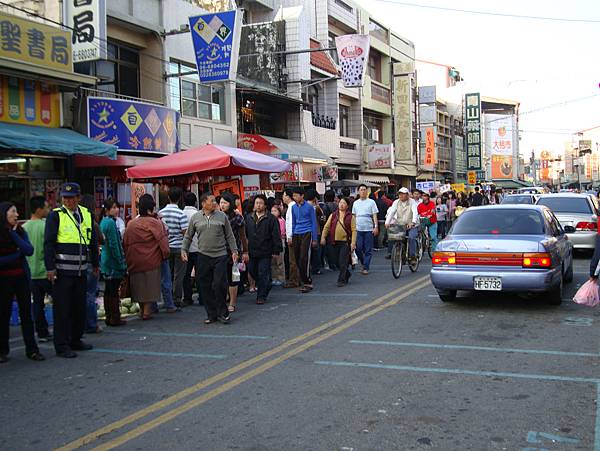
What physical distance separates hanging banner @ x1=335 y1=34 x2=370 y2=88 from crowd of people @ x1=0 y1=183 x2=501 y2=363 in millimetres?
11114

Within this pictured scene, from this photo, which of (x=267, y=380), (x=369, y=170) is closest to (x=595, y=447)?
(x=267, y=380)

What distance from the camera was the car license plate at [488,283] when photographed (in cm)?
855

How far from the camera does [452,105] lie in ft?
228

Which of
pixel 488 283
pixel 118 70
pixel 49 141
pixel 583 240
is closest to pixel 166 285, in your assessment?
pixel 49 141

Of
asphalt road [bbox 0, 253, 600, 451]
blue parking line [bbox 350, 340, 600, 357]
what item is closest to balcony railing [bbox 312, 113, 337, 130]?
asphalt road [bbox 0, 253, 600, 451]

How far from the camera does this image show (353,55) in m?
23.6

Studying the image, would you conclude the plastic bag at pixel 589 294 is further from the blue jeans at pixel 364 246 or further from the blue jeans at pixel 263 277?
the blue jeans at pixel 364 246

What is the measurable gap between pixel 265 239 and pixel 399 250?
3.67 metres

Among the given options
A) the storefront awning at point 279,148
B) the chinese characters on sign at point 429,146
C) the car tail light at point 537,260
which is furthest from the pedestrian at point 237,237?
the chinese characters on sign at point 429,146

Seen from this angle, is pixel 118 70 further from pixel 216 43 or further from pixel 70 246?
pixel 70 246

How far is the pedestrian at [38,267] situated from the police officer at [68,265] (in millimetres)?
879

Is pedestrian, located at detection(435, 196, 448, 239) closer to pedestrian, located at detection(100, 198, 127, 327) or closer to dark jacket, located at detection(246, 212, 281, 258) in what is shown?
dark jacket, located at detection(246, 212, 281, 258)

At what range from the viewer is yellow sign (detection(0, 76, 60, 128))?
13.1 meters

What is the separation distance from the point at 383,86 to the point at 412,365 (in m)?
35.2
